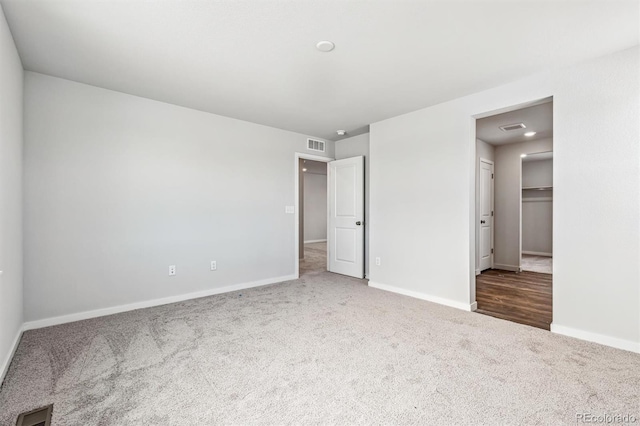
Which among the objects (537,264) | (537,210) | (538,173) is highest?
(538,173)

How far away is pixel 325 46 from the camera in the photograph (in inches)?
93.5

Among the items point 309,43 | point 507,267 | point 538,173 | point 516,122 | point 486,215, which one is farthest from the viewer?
point 538,173

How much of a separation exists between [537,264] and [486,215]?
6.42 feet

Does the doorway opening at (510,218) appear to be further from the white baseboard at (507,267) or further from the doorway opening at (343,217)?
the doorway opening at (343,217)

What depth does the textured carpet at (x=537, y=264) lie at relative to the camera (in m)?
5.69

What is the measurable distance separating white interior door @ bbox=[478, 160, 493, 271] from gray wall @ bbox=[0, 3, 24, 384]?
611cm

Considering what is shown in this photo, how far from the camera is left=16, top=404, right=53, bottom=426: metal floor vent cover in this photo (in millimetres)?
1603

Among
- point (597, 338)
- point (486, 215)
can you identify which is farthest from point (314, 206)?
point (597, 338)

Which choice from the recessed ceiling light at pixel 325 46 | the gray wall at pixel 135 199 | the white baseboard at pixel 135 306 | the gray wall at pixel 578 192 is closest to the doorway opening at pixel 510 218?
the gray wall at pixel 578 192

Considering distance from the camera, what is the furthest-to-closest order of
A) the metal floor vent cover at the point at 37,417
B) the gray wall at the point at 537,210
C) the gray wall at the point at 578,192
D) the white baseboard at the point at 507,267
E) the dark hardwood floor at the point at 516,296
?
the gray wall at the point at 537,210 → the white baseboard at the point at 507,267 → the dark hardwood floor at the point at 516,296 → the gray wall at the point at 578,192 → the metal floor vent cover at the point at 37,417

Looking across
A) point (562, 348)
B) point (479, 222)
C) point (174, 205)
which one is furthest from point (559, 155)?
point (174, 205)

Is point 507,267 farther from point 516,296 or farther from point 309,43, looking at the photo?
point 309,43

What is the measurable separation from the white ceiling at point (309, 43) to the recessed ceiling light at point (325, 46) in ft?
0.17

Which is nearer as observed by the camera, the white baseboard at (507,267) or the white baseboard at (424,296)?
the white baseboard at (424,296)
